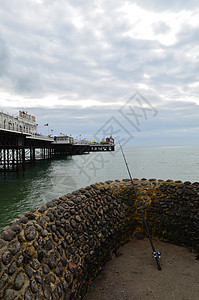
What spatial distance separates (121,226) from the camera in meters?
9.03

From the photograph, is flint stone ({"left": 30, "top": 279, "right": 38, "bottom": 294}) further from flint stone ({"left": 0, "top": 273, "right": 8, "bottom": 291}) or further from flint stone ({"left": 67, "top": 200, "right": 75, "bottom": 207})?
flint stone ({"left": 67, "top": 200, "right": 75, "bottom": 207})

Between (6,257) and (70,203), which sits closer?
(6,257)

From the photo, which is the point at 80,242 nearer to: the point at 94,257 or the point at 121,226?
the point at 94,257

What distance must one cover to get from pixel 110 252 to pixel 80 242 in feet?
7.15

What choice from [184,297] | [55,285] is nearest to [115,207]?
[184,297]

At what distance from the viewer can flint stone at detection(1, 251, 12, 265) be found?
14.0 ft

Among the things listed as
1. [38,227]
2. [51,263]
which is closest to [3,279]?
[51,263]

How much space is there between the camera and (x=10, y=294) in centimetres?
398

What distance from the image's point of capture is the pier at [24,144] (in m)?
29.8

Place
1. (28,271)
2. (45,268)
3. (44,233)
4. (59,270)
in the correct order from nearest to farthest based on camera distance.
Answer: (28,271)
(45,268)
(59,270)
(44,233)

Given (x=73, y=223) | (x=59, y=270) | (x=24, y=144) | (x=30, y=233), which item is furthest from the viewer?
(x=24, y=144)

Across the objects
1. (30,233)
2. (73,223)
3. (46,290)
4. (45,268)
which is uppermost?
(30,233)

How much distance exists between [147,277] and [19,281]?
455cm

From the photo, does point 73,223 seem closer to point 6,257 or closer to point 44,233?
point 44,233
